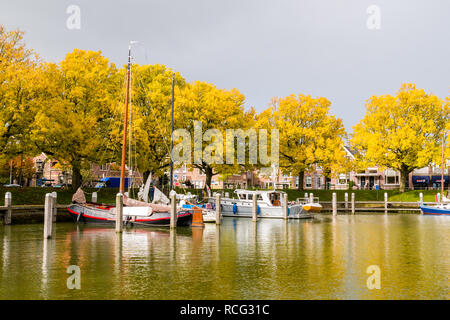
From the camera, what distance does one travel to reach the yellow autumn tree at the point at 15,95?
40.9 metres

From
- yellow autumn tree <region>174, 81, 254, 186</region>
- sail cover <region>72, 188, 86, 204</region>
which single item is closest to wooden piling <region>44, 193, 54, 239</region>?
sail cover <region>72, 188, 86, 204</region>

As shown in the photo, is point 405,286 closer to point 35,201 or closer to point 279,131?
point 35,201

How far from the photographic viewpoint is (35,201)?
44344mm

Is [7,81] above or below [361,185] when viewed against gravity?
above

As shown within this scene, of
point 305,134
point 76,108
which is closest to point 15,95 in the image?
point 76,108

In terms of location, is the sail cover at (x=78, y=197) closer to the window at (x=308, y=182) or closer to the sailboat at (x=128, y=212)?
the sailboat at (x=128, y=212)

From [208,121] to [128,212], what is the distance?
27933mm

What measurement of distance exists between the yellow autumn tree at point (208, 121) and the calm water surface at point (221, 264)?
26.1 m

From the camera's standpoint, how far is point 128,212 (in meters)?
34.1

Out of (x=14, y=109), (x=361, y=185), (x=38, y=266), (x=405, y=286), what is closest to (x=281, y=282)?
(x=405, y=286)

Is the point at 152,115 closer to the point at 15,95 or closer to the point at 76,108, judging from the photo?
the point at 76,108

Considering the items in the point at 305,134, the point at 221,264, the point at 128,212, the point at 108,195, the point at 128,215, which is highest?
the point at 305,134
